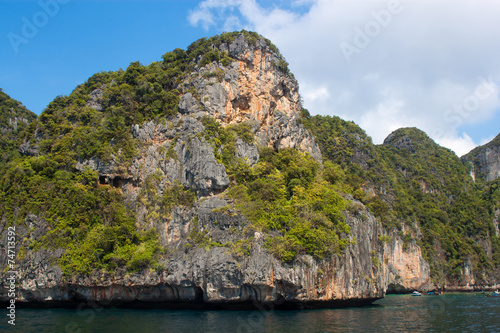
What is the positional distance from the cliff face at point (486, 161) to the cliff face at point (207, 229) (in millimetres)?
84876

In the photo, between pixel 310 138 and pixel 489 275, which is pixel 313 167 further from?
pixel 489 275

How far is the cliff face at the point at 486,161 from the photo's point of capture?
103438mm

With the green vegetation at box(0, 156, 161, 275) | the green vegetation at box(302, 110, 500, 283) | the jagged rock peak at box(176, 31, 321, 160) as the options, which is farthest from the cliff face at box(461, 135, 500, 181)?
the green vegetation at box(0, 156, 161, 275)

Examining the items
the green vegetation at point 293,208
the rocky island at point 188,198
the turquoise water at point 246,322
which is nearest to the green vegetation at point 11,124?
the rocky island at point 188,198

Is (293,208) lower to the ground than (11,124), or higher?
lower

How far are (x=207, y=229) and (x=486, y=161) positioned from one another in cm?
10423

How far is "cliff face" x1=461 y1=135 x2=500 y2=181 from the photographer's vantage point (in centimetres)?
10344

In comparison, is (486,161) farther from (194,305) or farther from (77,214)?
(77,214)

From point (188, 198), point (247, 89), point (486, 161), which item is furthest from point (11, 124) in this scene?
point (486, 161)

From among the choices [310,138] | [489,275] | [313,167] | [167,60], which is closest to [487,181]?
[489,275]

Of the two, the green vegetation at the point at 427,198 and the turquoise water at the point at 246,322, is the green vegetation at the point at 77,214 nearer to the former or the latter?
the turquoise water at the point at 246,322

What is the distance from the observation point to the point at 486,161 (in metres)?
106

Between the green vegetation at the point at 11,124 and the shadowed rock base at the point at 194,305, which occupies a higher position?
the green vegetation at the point at 11,124

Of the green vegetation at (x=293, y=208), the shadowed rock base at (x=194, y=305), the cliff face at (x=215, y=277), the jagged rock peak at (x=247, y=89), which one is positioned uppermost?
the jagged rock peak at (x=247, y=89)
